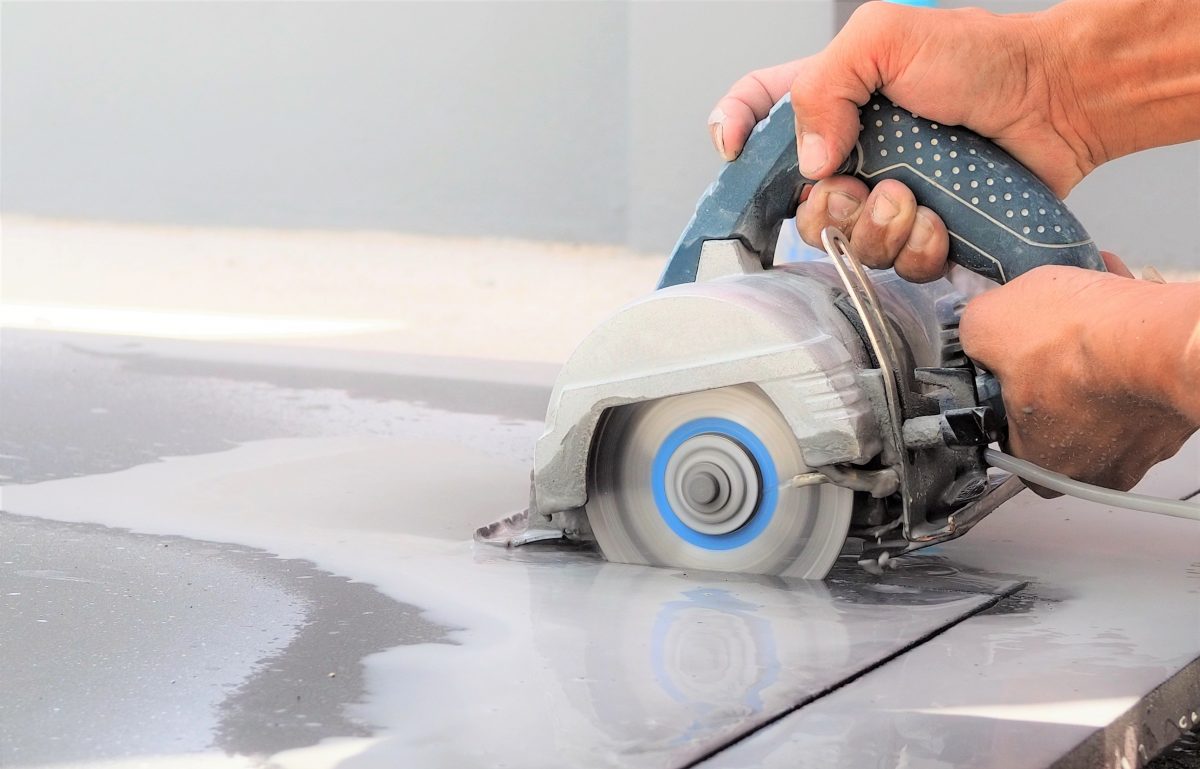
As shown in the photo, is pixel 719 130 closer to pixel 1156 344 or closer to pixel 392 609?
pixel 1156 344

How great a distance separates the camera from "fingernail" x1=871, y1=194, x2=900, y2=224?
196cm

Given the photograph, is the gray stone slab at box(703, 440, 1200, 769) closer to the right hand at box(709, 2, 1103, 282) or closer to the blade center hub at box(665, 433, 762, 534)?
the blade center hub at box(665, 433, 762, 534)

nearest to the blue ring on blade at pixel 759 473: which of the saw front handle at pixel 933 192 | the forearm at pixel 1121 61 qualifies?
the saw front handle at pixel 933 192

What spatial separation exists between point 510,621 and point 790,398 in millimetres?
479

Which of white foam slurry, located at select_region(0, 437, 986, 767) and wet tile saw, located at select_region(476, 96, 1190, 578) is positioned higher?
wet tile saw, located at select_region(476, 96, 1190, 578)

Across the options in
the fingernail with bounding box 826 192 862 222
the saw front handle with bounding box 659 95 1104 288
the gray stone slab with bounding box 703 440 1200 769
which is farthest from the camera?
the fingernail with bounding box 826 192 862 222

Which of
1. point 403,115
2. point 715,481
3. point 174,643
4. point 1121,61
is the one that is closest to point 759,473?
point 715,481

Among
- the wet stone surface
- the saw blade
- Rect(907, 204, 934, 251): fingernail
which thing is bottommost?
the wet stone surface

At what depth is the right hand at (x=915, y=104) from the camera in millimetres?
1922

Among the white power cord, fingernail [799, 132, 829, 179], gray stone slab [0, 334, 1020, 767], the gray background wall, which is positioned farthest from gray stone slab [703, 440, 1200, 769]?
the gray background wall

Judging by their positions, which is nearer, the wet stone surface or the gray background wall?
the wet stone surface

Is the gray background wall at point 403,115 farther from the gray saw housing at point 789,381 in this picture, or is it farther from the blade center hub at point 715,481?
the blade center hub at point 715,481

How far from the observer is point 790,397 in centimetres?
180

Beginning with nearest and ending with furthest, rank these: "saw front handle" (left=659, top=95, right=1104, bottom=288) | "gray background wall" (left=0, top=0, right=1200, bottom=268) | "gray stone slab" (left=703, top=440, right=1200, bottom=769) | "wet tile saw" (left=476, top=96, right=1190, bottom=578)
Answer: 1. "gray stone slab" (left=703, top=440, right=1200, bottom=769)
2. "wet tile saw" (left=476, top=96, right=1190, bottom=578)
3. "saw front handle" (left=659, top=95, right=1104, bottom=288)
4. "gray background wall" (left=0, top=0, right=1200, bottom=268)
